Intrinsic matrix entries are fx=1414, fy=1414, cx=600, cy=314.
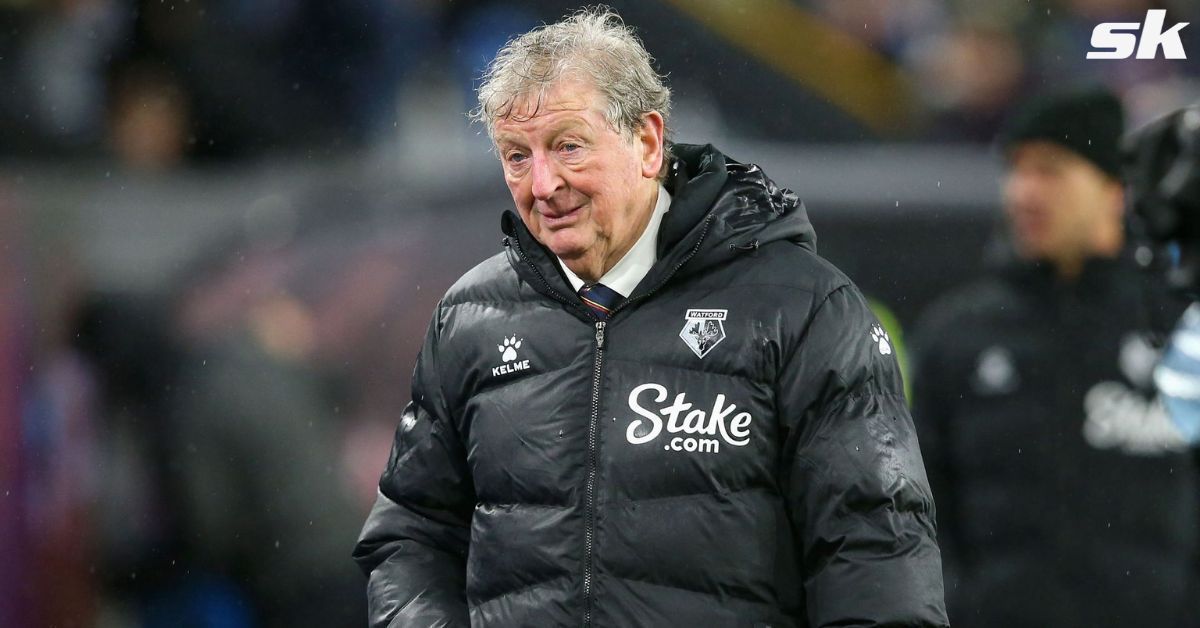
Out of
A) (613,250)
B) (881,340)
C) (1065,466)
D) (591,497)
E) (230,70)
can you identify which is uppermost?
(230,70)

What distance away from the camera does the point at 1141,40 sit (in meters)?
2.44

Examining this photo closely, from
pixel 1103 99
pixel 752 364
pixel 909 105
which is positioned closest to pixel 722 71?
pixel 909 105

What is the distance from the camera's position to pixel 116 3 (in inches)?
115

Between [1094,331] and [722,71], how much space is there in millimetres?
825

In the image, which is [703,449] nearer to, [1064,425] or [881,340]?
[881,340]

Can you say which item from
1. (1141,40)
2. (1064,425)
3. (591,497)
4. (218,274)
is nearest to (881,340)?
(591,497)

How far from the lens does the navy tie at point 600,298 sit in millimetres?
1383

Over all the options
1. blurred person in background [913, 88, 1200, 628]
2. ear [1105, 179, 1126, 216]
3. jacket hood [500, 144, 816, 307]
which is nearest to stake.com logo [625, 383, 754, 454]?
jacket hood [500, 144, 816, 307]

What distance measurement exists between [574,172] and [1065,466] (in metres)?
1.44

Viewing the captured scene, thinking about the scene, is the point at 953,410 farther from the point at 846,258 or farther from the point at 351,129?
the point at 351,129

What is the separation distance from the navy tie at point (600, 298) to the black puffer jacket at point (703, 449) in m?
0.01

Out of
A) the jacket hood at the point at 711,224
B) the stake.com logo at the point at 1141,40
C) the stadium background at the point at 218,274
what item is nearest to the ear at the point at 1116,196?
the stake.com logo at the point at 1141,40

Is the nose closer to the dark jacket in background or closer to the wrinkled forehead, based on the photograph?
the wrinkled forehead

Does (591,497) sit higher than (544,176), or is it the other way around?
(544,176)
